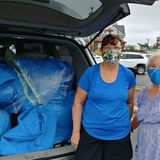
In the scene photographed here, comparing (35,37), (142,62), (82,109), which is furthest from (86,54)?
(142,62)

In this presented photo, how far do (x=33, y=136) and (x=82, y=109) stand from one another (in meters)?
0.43

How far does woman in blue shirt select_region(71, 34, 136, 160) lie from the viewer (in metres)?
2.84

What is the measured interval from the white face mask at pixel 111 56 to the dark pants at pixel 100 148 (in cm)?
58

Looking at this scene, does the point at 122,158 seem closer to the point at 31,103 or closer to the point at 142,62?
the point at 31,103

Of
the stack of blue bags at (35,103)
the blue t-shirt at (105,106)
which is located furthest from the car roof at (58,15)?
the blue t-shirt at (105,106)

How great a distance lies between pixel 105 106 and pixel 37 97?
608mm

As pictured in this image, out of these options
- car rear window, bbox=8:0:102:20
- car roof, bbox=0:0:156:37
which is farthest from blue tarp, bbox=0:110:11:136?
car rear window, bbox=8:0:102:20

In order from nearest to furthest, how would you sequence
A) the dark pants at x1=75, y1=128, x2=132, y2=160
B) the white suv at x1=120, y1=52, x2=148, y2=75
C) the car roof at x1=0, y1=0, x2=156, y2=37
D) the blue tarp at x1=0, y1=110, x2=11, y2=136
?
the blue tarp at x1=0, y1=110, x2=11, y2=136, the dark pants at x1=75, y1=128, x2=132, y2=160, the car roof at x1=0, y1=0, x2=156, y2=37, the white suv at x1=120, y1=52, x2=148, y2=75

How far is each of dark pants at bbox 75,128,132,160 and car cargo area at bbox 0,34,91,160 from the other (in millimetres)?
97

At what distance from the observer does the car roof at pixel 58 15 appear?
10.4ft

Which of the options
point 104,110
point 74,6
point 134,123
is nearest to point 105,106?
point 104,110

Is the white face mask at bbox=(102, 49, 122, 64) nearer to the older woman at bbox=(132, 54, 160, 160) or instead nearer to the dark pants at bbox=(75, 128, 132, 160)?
the older woman at bbox=(132, 54, 160, 160)

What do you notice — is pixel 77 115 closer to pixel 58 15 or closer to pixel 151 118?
pixel 151 118

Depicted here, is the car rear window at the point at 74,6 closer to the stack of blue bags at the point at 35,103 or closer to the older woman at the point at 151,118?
the stack of blue bags at the point at 35,103
